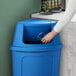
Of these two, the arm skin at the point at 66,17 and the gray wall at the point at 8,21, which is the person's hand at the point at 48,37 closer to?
the arm skin at the point at 66,17

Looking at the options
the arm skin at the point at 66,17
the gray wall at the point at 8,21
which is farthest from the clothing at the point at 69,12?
the gray wall at the point at 8,21

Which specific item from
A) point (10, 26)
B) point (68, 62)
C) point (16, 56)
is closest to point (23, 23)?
point (10, 26)

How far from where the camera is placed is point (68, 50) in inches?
69.9

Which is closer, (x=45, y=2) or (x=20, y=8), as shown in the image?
(x=20, y=8)

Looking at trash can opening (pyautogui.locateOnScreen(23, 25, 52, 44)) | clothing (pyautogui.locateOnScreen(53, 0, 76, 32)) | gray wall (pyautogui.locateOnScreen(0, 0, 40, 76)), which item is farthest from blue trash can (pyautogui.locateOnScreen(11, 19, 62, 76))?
clothing (pyautogui.locateOnScreen(53, 0, 76, 32))

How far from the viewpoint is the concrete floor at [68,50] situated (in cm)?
171

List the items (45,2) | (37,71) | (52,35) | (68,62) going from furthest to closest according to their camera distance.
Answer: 1. (45,2)
2. (68,62)
3. (37,71)
4. (52,35)

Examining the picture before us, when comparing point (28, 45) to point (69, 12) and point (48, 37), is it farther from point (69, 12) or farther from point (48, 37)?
point (69, 12)

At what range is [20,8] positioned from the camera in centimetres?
188

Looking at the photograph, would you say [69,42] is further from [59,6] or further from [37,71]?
[59,6]

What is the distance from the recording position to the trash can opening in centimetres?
173

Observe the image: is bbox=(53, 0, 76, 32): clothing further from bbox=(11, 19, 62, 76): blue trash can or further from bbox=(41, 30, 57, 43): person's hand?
bbox=(11, 19, 62, 76): blue trash can

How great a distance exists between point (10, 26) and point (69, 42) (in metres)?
0.53

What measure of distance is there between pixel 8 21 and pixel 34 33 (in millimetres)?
254
